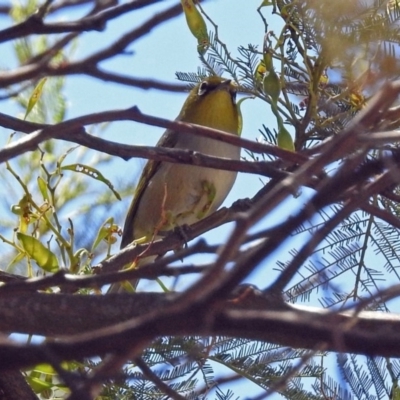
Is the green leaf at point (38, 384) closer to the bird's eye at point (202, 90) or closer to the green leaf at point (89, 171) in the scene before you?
the green leaf at point (89, 171)

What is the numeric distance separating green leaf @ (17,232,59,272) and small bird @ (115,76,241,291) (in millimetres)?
1798

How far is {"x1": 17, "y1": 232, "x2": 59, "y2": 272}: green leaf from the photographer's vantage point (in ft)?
7.34

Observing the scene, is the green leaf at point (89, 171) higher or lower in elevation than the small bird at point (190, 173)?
lower

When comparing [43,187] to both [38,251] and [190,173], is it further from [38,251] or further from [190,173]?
[190,173]

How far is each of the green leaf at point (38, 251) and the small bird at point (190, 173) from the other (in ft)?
5.90

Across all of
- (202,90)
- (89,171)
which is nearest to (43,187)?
(89,171)

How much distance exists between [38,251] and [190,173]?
205 cm

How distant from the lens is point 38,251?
2.25 meters

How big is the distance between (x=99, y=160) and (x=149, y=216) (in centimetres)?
72

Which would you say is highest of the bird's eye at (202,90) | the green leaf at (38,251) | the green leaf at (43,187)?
the bird's eye at (202,90)

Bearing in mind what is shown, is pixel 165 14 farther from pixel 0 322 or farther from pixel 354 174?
Answer: pixel 0 322

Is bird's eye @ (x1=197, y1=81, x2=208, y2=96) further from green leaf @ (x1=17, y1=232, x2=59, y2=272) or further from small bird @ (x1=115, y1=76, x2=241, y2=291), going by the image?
green leaf @ (x1=17, y1=232, x2=59, y2=272)

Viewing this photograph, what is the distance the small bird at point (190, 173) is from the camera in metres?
4.21

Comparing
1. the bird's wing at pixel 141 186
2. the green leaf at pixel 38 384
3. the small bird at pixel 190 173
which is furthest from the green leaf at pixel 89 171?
the bird's wing at pixel 141 186
